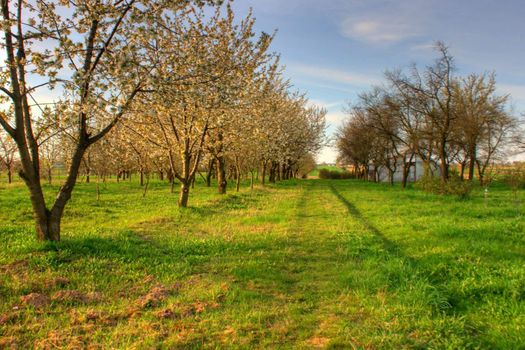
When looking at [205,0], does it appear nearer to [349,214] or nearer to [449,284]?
[449,284]

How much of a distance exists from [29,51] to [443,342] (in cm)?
884

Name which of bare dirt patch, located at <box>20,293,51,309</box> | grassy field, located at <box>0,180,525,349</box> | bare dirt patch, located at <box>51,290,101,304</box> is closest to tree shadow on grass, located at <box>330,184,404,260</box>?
grassy field, located at <box>0,180,525,349</box>

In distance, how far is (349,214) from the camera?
14469mm

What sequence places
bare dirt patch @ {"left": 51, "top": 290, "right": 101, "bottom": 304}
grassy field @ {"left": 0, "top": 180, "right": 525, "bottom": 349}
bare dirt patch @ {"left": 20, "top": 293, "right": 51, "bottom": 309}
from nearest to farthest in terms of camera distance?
grassy field @ {"left": 0, "top": 180, "right": 525, "bottom": 349}, bare dirt patch @ {"left": 20, "top": 293, "right": 51, "bottom": 309}, bare dirt patch @ {"left": 51, "top": 290, "right": 101, "bottom": 304}

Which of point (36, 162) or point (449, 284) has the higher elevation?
point (36, 162)

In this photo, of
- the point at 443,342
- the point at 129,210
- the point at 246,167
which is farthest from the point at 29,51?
the point at 246,167

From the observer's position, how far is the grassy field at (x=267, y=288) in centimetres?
411

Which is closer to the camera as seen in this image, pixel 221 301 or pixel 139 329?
pixel 139 329

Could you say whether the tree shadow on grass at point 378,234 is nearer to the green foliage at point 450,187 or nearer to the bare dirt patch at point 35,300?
the bare dirt patch at point 35,300

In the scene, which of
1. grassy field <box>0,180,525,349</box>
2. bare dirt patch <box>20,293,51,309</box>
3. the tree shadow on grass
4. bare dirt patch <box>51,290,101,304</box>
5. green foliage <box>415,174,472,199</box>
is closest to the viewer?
grassy field <box>0,180,525,349</box>

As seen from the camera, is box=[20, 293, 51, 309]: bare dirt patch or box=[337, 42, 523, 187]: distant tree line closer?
box=[20, 293, 51, 309]: bare dirt patch

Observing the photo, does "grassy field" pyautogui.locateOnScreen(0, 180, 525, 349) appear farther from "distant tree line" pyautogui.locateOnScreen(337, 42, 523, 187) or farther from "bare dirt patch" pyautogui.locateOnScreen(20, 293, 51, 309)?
"distant tree line" pyautogui.locateOnScreen(337, 42, 523, 187)

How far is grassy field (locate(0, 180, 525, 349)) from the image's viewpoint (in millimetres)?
4109

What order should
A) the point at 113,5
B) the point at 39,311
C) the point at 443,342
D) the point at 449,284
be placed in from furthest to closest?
1. the point at 113,5
2. the point at 449,284
3. the point at 39,311
4. the point at 443,342
